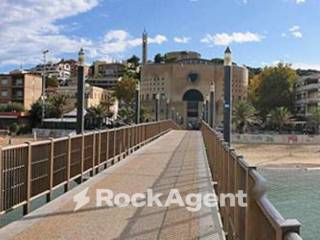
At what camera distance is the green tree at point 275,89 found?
4375 inches

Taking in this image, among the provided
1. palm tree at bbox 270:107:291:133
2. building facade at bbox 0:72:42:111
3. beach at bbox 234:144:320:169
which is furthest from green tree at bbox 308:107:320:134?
building facade at bbox 0:72:42:111

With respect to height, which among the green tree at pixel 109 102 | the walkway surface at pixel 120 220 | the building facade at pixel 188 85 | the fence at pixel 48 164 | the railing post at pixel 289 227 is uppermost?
the building facade at pixel 188 85

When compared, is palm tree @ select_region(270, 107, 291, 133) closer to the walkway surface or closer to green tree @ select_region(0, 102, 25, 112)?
green tree @ select_region(0, 102, 25, 112)

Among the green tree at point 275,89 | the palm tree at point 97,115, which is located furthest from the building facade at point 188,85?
the palm tree at point 97,115

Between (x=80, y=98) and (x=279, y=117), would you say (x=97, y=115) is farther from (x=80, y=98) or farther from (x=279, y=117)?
(x=80, y=98)

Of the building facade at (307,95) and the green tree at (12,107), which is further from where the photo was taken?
the building facade at (307,95)

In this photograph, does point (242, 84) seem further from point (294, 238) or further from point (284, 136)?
point (294, 238)

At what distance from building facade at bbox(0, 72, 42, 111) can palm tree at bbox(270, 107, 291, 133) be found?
157 feet

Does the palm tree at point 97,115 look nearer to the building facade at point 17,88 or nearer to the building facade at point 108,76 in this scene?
the building facade at point 17,88

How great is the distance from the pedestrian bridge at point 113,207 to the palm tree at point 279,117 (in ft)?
→ 290

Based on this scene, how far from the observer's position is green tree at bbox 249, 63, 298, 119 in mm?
111125

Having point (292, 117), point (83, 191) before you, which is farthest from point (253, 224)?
point (292, 117)

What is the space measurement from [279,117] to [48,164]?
93.7 meters

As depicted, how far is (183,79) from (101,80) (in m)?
47.4
